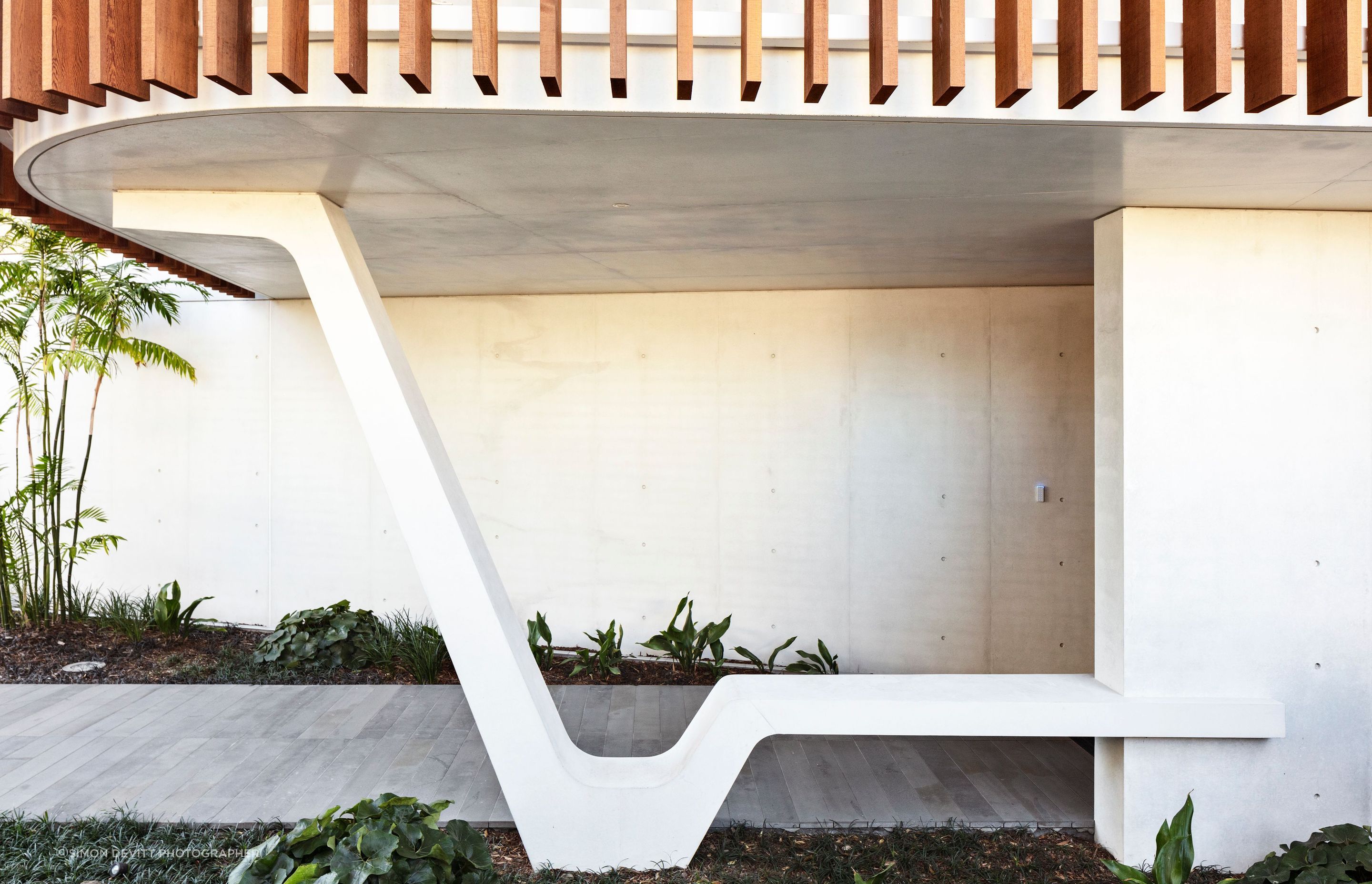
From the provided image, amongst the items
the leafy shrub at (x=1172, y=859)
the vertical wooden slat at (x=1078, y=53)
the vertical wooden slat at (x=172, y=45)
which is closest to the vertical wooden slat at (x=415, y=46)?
the vertical wooden slat at (x=172, y=45)

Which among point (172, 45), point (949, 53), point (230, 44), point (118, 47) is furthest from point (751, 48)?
point (118, 47)

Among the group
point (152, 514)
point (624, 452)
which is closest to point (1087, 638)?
point (624, 452)

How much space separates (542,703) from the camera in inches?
138

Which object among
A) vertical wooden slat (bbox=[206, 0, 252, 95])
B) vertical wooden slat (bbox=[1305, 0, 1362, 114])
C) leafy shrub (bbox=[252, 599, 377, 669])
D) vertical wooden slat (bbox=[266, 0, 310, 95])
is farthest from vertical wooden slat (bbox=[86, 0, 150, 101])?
leafy shrub (bbox=[252, 599, 377, 669])

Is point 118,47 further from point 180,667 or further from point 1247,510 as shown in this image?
point 180,667

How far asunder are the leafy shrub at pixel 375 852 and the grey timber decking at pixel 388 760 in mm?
669

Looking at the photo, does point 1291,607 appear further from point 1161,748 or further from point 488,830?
point 488,830

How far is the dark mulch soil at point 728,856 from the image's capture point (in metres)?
3.32

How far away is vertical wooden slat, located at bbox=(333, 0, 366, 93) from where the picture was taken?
89.8 inches

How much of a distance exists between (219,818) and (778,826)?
2428 mm

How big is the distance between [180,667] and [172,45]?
5046mm

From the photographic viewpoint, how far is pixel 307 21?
2494mm

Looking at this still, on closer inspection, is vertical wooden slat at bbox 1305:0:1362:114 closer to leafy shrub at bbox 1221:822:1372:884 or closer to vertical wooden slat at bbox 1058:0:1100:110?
vertical wooden slat at bbox 1058:0:1100:110

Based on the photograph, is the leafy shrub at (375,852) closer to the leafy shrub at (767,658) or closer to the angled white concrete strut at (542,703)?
the angled white concrete strut at (542,703)
